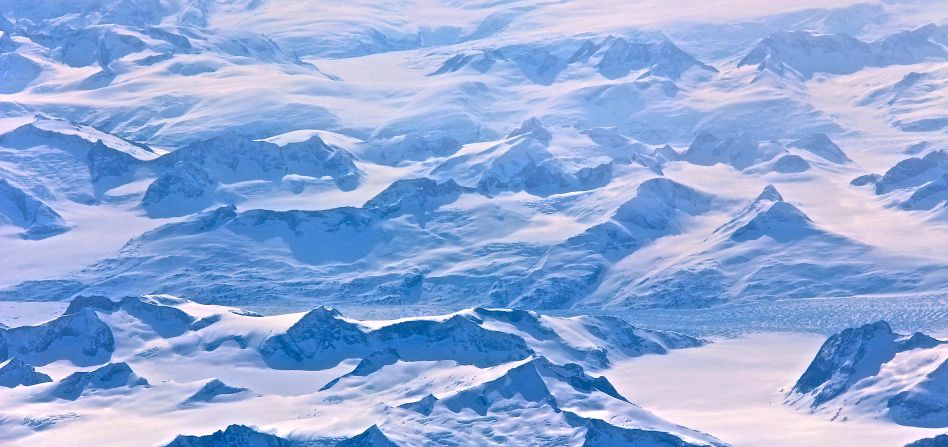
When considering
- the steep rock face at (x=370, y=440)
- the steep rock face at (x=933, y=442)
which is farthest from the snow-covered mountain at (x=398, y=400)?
the steep rock face at (x=933, y=442)

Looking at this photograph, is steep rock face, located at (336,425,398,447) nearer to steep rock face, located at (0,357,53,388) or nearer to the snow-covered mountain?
the snow-covered mountain

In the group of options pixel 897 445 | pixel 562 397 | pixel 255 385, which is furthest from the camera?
pixel 255 385

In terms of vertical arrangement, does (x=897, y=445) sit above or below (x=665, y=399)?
above

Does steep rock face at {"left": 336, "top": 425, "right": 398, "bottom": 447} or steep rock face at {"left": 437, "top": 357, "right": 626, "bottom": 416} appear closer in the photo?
steep rock face at {"left": 336, "top": 425, "right": 398, "bottom": 447}

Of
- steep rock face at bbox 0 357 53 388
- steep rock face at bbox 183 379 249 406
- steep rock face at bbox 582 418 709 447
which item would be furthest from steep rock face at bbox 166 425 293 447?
steep rock face at bbox 0 357 53 388

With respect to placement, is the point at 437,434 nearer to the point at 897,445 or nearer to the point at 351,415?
the point at 351,415

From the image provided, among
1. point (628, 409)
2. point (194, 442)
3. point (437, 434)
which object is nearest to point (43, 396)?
point (194, 442)

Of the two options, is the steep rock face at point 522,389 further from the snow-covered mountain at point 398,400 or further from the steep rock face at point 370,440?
the steep rock face at point 370,440
